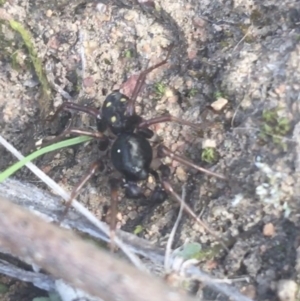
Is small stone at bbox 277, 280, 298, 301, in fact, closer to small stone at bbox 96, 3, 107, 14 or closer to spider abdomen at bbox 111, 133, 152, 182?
spider abdomen at bbox 111, 133, 152, 182

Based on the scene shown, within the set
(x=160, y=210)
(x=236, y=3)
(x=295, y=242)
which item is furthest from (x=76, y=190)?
(x=236, y=3)

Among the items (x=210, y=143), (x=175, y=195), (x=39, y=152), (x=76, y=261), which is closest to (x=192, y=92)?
(x=210, y=143)

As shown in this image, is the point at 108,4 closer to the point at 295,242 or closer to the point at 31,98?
the point at 31,98


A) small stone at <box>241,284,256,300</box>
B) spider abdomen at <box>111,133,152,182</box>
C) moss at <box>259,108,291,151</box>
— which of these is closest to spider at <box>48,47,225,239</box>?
spider abdomen at <box>111,133,152,182</box>

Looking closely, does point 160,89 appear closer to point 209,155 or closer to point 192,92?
point 192,92

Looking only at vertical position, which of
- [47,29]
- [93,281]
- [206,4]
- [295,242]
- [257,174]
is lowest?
[93,281]

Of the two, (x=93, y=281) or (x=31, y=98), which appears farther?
(x=31, y=98)
